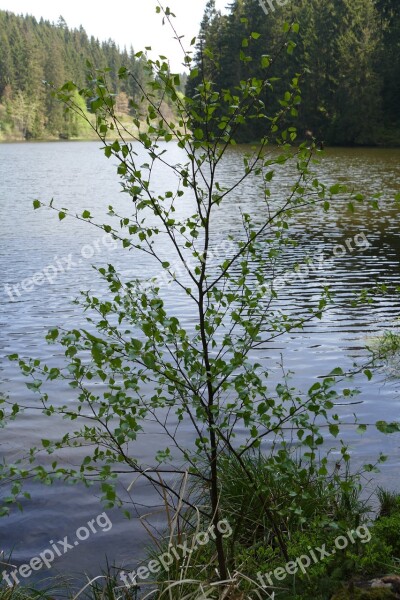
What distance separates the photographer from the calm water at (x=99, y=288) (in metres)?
5.91

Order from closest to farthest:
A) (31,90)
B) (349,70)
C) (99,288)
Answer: (99,288) → (349,70) → (31,90)

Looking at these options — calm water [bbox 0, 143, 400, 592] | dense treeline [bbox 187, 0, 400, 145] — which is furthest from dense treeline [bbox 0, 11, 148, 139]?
calm water [bbox 0, 143, 400, 592]

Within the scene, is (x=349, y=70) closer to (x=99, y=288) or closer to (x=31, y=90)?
(x=99, y=288)

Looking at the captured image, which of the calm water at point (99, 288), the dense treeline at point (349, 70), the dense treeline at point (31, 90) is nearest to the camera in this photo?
the calm water at point (99, 288)

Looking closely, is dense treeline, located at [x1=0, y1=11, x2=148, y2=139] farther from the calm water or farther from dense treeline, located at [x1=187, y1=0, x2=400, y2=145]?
the calm water

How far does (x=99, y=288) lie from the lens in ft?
49.8

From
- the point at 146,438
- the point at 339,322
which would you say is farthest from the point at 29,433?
the point at 339,322

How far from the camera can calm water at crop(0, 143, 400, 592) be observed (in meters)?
5.91

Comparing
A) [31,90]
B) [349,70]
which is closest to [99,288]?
[349,70]

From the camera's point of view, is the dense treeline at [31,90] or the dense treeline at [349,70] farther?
the dense treeline at [31,90]

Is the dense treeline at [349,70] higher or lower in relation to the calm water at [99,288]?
higher

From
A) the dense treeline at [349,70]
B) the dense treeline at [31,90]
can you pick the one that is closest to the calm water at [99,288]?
the dense treeline at [349,70]

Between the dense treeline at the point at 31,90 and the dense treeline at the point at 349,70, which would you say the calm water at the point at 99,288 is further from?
the dense treeline at the point at 31,90

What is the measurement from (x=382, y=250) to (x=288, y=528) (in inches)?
605
